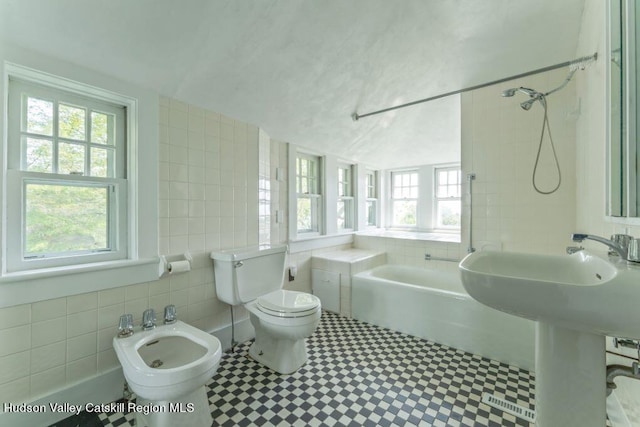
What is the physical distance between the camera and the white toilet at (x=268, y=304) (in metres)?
1.73

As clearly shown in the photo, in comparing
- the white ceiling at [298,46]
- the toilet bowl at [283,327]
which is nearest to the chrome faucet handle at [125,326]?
the toilet bowl at [283,327]

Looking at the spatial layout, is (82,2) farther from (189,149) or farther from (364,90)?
(364,90)

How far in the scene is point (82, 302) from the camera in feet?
4.74

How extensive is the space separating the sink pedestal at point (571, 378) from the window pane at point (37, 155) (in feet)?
7.68

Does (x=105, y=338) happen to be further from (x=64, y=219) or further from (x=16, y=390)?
(x=64, y=219)

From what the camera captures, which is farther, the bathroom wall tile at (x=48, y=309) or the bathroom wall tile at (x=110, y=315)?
the bathroom wall tile at (x=110, y=315)

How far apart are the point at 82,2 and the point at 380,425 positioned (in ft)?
8.12

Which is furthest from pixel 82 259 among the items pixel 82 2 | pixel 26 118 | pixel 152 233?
pixel 82 2

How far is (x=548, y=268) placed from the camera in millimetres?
1111

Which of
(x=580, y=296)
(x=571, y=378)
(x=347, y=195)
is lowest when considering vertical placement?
(x=571, y=378)

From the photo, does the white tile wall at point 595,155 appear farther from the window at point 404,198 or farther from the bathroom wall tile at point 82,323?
the bathroom wall tile at point 82,323

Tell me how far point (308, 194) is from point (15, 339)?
2.42 meters

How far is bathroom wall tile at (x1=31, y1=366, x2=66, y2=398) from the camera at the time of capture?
4.31ft

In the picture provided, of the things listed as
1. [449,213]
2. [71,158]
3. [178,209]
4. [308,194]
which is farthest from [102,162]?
[449,213]
